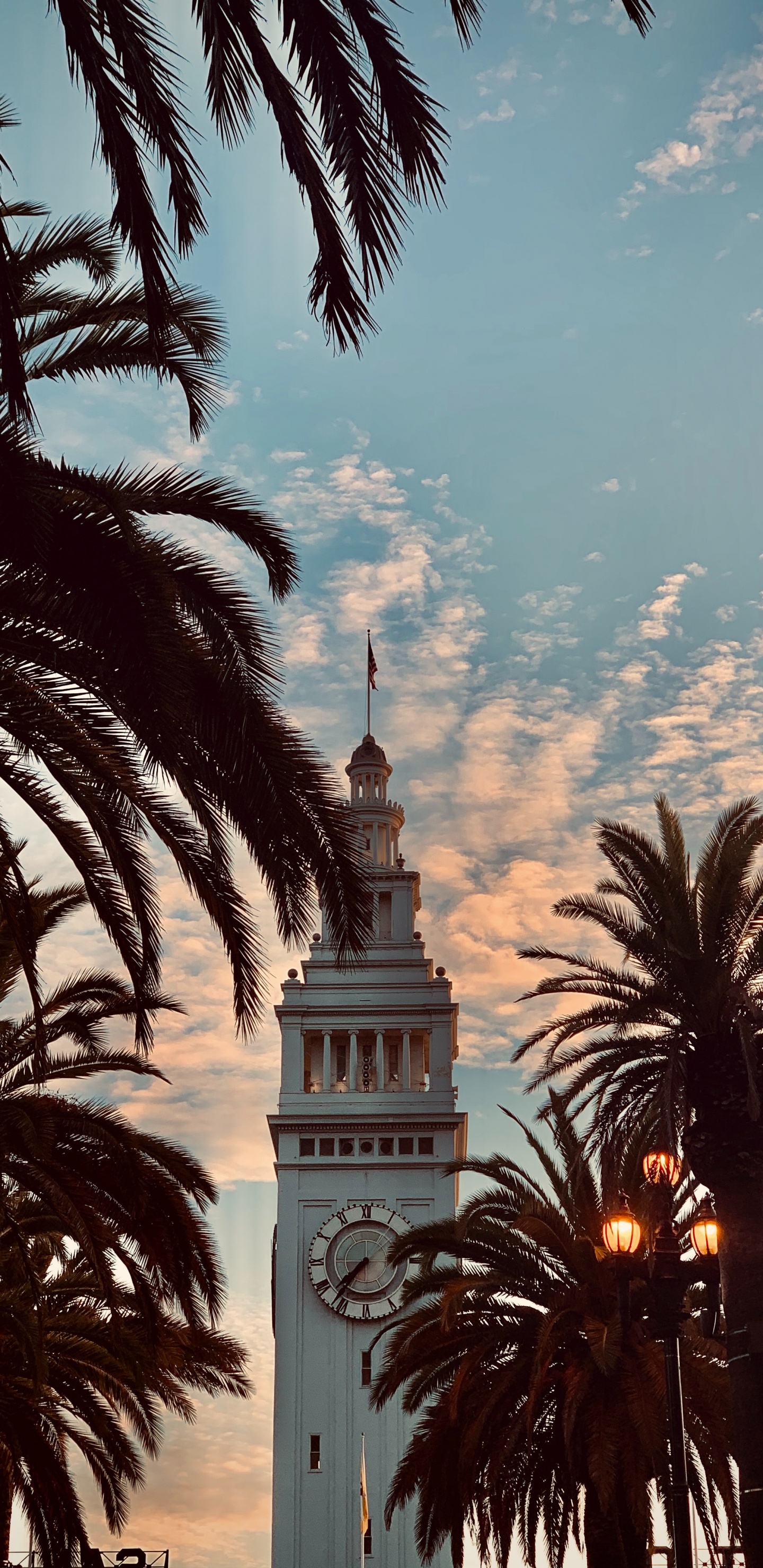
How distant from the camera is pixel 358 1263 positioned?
5966 cm

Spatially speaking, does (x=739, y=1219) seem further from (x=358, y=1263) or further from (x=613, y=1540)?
(x=358, y=1263)

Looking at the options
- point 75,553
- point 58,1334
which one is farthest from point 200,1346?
point 75,553

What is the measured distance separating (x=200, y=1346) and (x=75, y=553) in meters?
14.2

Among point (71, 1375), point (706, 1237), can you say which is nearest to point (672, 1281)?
point (706, 1237)

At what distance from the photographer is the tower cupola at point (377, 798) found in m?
69.1

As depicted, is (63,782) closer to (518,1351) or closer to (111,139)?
(111,139)

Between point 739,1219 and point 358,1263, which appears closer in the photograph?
point 739,1219

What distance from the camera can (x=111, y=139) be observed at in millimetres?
8797

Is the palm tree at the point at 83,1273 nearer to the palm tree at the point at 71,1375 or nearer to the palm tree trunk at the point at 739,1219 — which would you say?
the palm tree at the point at 71,1375

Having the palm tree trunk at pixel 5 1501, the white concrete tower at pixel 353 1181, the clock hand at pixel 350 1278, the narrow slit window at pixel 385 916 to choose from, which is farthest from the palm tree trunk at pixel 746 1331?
the narrow slit window at pixel 385 916

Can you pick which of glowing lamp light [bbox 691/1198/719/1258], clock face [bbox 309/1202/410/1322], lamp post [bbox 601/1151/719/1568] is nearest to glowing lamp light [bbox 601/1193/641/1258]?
lamp post [bbox 601/1151/719/1568]

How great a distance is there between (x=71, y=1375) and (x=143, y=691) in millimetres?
14553

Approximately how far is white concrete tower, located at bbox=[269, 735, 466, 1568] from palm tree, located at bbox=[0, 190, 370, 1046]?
3757cm

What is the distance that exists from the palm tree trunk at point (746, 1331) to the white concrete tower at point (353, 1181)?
29.7 meters
